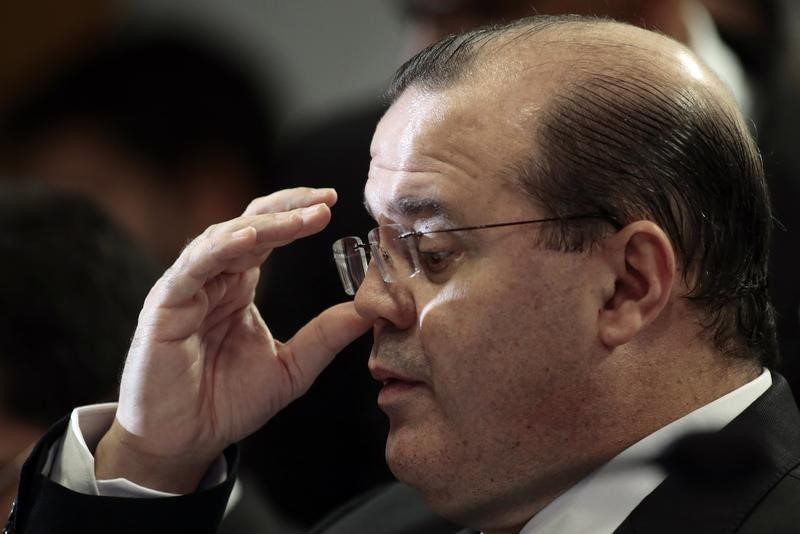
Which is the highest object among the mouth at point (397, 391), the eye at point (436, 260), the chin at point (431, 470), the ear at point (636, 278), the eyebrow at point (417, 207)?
the eyebrow at point (417, 207)

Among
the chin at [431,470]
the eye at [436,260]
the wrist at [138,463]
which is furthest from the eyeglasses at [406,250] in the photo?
the wrist at [138,463]

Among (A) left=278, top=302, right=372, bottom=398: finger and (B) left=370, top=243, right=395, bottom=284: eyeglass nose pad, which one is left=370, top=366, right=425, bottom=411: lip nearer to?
(B) left=370, top=243, right=395, bottom=284: eyeglass nose pad

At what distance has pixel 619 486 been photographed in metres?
2.10

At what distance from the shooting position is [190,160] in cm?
452

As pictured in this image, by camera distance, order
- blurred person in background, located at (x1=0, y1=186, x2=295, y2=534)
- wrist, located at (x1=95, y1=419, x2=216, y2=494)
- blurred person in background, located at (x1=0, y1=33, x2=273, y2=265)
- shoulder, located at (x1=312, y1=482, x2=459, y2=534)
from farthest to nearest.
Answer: blurred person in background, located at (x1=0, y1=33, x2=273, y2=265) < blurred person in background, located at (x1=0, y1=186, x2=295, y2=534) < shoulder, located at (x1=312, y1=482, x2=459, y2=534) < wrist, located at (x1=95, y1=419, x2=216, y2=494)

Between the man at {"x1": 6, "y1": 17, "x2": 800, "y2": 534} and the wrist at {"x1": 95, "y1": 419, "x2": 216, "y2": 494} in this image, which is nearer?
the man at {"x1": 6, "y1": 17, "x2": 800, "y2": 534}

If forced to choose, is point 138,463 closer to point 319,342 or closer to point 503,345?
point 319,342

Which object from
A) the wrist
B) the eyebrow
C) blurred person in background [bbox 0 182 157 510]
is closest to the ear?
the eyebrow

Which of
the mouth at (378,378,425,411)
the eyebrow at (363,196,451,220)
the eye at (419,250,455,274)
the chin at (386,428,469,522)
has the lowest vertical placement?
the chin at (386,428,469,522)

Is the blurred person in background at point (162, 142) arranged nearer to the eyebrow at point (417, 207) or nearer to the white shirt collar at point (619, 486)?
the eyebrow at point (417, 207)

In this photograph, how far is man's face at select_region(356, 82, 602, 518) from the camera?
2092 millimetres

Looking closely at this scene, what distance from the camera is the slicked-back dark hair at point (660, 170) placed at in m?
2.09

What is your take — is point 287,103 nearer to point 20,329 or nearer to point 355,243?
point 20,329

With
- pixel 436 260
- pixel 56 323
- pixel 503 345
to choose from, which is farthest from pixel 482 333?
pixel 56 323
